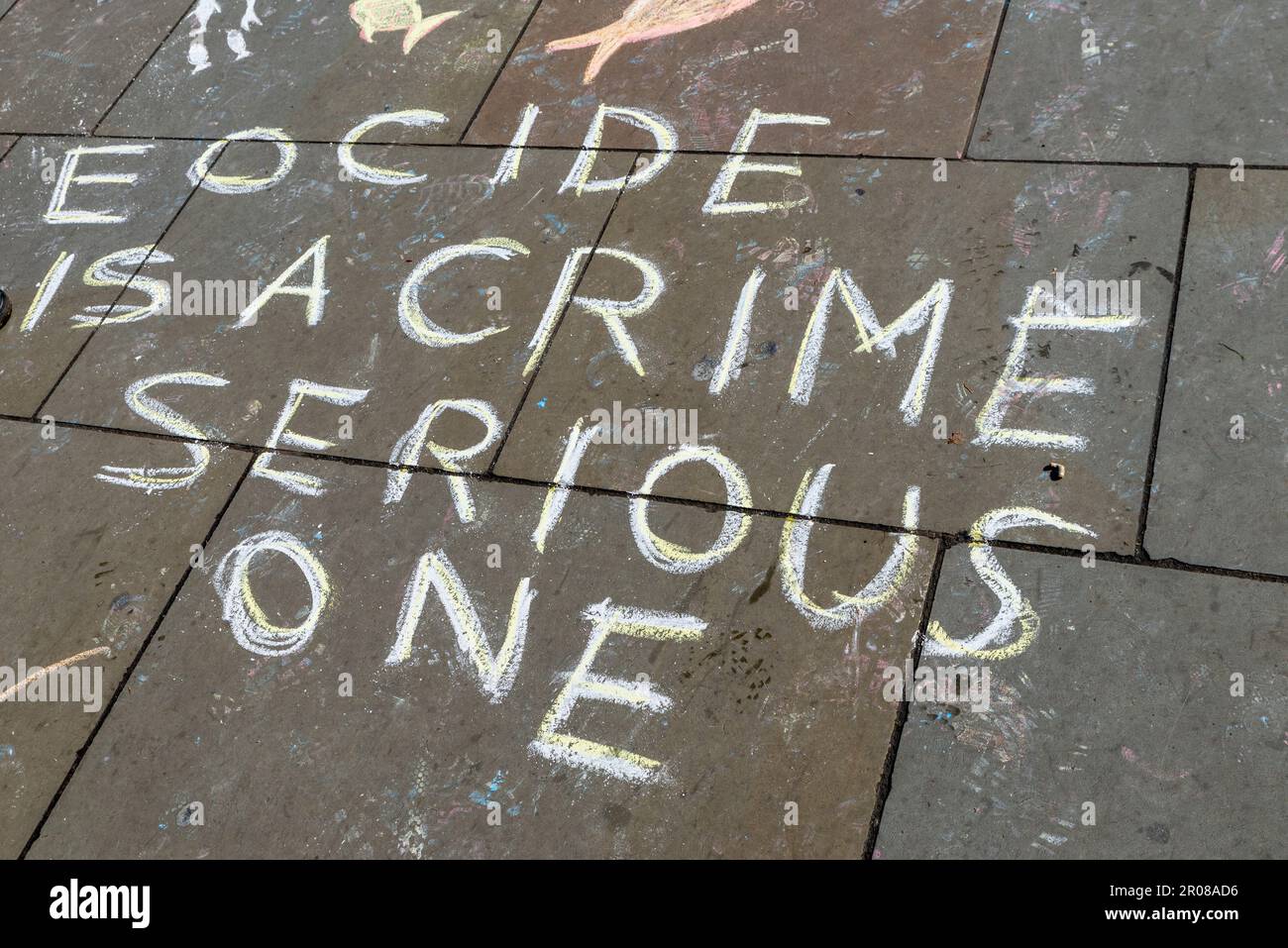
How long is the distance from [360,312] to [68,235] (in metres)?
1.75

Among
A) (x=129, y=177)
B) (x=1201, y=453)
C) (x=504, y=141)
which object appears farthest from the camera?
(x=129, y=177)

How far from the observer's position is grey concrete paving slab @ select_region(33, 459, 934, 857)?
303 centimetres

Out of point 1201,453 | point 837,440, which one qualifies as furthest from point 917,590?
point 1201,453

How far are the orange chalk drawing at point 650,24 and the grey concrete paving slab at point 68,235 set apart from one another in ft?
6.41

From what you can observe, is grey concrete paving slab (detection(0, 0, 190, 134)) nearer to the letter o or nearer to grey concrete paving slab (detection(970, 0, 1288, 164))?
the letter o

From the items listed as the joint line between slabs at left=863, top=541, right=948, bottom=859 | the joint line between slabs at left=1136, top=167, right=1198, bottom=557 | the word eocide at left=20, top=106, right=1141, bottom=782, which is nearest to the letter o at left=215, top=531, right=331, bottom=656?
the word eocide at left=20, top=106, right=1141, bottom=782

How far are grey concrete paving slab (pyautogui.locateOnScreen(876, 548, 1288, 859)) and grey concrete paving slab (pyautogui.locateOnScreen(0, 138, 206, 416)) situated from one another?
12.4 feet

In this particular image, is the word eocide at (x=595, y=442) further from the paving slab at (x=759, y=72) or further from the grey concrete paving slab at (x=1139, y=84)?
the grey concrete paving slab at (x=1139, y=84)

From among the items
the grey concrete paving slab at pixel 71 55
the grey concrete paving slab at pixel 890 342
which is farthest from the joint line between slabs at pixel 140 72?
the grey concrete paving slab at pixel 890 342

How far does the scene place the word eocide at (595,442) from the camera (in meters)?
3.25

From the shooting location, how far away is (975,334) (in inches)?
149

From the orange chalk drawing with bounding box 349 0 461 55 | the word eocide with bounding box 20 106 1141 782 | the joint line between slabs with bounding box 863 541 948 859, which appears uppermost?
the orange chalk drawing with bounding box 349 0 461 55
